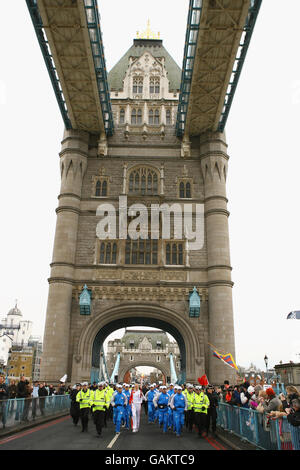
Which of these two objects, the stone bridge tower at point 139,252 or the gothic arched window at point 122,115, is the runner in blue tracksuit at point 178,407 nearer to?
the stone bridge tower at point 139,252

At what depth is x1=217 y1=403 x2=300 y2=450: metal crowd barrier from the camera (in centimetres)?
836

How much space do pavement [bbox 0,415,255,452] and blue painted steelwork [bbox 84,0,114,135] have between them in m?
20.8

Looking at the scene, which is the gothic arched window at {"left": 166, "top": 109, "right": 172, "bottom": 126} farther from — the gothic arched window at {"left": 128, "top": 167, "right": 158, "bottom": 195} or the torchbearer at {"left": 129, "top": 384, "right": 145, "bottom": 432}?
the torchbearer at {"left": 129, "top": 384, "right": 145, "bottom": 432}

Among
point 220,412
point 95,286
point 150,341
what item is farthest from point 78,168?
point 150,341

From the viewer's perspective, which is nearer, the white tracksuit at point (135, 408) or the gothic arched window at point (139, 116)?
the white tracksuit at point (135, 408)

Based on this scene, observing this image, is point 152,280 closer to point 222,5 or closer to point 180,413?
point 180,413

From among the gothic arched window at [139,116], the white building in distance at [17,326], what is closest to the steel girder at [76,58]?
the gothic arched window at [139,116]

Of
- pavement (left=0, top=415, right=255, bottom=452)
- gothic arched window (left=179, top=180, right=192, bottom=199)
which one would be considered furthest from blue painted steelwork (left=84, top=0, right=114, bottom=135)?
pavement (left=0, top=415, right=255, bottom=452)

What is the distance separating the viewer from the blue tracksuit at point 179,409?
13.9m

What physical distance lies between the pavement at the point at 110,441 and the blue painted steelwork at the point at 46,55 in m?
20.9

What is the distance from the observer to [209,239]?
95.4 ft

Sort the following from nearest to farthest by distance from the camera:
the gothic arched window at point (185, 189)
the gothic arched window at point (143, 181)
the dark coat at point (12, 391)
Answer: the dark coat at point (12, 391), the gothic arched window at point (185, 189), the gothic arched window at point (143, 181)

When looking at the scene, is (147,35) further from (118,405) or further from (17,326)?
(17,326)

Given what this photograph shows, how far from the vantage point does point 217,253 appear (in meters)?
28.3
